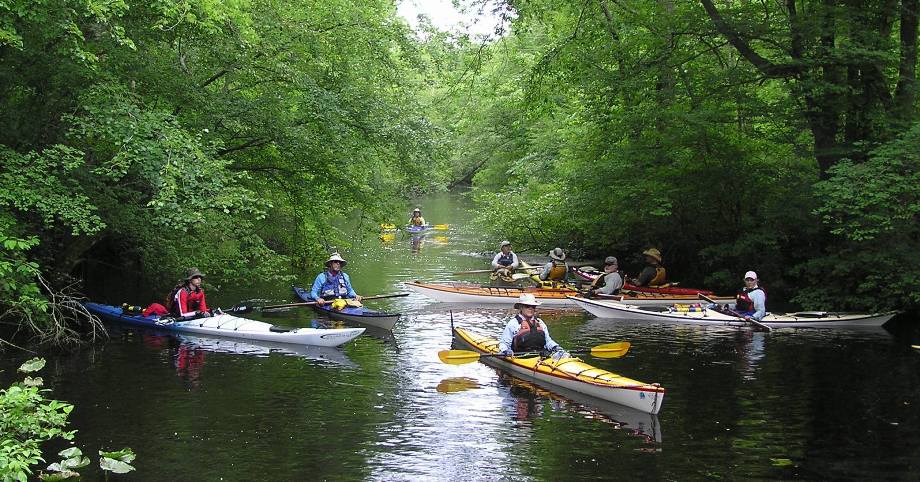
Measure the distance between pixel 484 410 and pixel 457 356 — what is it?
5.48 ft

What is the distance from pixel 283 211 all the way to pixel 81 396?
8910 mm

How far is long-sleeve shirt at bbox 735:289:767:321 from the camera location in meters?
15.6

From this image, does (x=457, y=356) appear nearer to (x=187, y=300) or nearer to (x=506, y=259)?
(x=187, y=300)

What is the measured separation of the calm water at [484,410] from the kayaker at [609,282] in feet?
9.66

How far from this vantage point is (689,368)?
12719mm

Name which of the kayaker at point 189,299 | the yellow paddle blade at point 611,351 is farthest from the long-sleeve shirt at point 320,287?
the yellow paddle blade at point 611,351

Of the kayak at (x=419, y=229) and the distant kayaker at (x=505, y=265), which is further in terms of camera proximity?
the kayak at (x=419, y=229)

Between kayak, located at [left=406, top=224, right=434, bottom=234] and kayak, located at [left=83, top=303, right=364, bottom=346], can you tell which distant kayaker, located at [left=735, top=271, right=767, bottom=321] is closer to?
kayak, located at [left=83, top=303, right=364, bottom=346]

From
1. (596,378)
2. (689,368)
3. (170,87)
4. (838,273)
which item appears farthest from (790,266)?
(170,87)

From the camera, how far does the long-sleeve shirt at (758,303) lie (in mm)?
15602

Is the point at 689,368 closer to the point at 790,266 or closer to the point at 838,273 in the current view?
the point at 838,273

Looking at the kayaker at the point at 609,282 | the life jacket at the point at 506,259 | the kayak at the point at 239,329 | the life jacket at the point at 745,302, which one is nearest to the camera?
the kayak at the point at 239,329

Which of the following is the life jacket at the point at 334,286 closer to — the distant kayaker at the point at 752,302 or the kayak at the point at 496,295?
the kayak at the point at 496,295

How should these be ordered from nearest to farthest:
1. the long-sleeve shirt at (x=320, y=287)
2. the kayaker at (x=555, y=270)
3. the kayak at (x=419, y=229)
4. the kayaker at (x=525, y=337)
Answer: the kayaker at (x=525, y=337)
the long-sleeve shirt at (x=320, y=287)
the kayaker at (x=555, y=270)
the kayak at (x=419, y=229)
